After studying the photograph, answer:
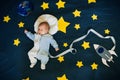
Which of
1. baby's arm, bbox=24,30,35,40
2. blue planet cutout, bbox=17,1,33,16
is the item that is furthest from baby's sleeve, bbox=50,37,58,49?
blue planet cutout, bbox=17,1,33,16

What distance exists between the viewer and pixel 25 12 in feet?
6.26

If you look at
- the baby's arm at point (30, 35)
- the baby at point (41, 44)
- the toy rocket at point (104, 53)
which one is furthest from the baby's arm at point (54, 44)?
the toy rocket at point (104, 53)

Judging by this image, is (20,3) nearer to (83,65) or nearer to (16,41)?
(16,41)

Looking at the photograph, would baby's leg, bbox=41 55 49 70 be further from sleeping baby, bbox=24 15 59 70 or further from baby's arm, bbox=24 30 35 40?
baby's arm, bbox=24 30 35 40

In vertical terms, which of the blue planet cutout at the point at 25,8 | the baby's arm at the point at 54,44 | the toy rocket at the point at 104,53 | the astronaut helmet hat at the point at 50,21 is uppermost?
the blue planet cutout at the point at 25,8

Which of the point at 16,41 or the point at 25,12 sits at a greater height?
the point at 25,12

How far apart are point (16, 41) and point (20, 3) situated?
11.8 inches

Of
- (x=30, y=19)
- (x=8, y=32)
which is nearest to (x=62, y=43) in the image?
(x=30, y=19)

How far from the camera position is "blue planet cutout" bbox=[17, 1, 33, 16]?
1.91 meters

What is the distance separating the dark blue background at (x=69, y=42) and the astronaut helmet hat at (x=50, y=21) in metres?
0.03

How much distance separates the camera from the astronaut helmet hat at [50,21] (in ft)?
6.08

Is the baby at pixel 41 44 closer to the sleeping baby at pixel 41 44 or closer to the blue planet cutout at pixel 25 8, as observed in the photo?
the sleeping baby at pixel 41 44

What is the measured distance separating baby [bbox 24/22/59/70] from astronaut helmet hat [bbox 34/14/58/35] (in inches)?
1.0

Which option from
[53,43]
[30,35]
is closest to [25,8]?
[30,35]
